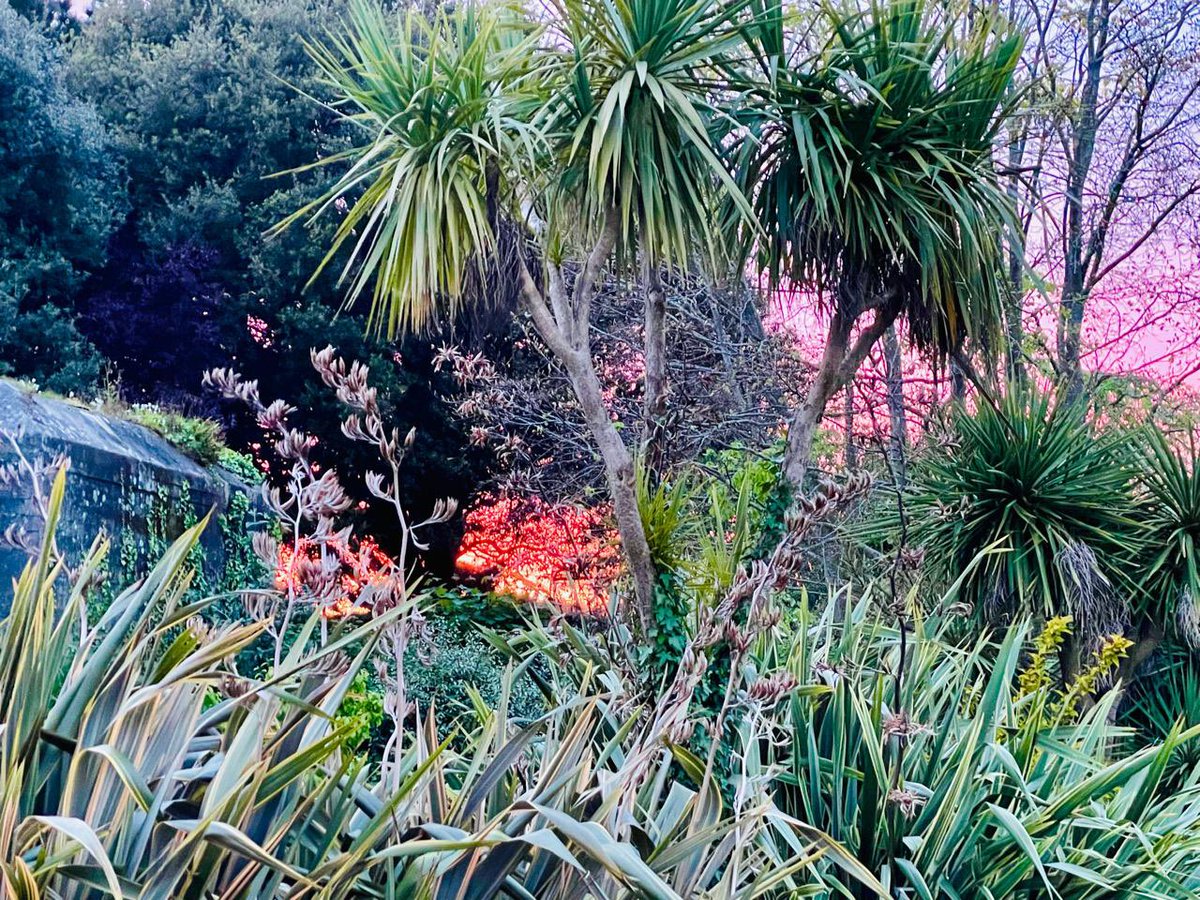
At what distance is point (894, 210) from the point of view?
4562 mm

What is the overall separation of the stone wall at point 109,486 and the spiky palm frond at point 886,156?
12.0 feet

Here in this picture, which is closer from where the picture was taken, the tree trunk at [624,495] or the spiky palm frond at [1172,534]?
the tree trunk at [624,495]

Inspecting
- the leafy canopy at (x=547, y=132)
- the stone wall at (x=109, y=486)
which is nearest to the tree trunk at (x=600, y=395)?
the leafy canopy at (x=547, y=132)

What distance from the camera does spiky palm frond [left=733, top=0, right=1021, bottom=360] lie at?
14.6 ft

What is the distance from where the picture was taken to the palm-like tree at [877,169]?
14.6ft

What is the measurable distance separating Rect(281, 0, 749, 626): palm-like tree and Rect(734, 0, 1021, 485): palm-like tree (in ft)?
1.11

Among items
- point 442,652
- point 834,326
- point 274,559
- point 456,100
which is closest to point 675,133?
point 456,100

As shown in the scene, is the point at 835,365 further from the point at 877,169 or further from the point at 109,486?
the point at 109,486

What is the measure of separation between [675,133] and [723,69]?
512 millimetres

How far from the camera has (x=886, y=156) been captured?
15.1 ft

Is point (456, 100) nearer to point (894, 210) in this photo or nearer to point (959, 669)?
point (894, 210)

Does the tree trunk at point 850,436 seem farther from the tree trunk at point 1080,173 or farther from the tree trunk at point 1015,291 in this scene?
the tree trunk at point 1080,173

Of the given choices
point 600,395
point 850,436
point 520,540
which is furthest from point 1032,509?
point 520,540

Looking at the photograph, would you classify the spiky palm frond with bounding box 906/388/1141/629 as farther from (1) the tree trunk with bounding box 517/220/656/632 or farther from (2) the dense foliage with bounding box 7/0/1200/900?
(1) the tree trunk with bounding box 517/220/656/632
